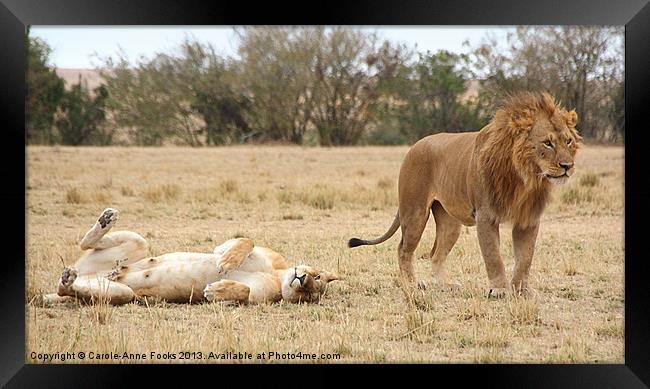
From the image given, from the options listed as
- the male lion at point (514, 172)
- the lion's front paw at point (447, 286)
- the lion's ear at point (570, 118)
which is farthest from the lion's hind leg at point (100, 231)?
the lion's ear at point (570, 118)

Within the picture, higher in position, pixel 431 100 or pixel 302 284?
pixel 431 100

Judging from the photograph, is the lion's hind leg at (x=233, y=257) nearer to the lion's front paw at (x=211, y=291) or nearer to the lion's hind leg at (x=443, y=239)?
the lion's front paw at (x=211, y=291)

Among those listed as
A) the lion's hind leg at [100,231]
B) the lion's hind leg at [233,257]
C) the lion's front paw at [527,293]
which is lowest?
the lion's front paw at [527,293]

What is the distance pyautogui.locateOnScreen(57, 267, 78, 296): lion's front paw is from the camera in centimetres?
584

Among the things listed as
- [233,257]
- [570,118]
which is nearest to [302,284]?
[233,257]

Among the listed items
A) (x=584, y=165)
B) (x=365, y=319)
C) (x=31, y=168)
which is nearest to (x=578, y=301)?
(x=365, y=319)

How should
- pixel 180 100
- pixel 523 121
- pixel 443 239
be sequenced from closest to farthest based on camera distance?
pixel 523 121 → pixel 443 239 → pixel 180 100

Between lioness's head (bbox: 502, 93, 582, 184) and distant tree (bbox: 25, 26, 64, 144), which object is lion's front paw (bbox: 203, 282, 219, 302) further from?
distant tree (bbox: 25, 26, 64, 144)

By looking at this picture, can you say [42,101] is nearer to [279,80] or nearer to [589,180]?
[279,80]

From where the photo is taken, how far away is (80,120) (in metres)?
20.7

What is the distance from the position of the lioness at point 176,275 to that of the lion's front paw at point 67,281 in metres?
0.04
